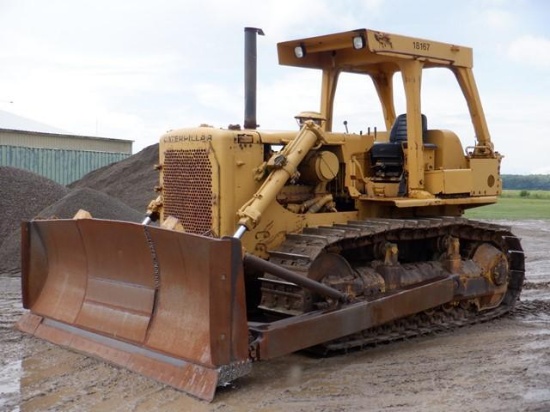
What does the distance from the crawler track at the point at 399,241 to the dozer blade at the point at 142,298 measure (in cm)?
92

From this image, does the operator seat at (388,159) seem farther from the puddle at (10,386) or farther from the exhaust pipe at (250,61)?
the puddle at (10,386)

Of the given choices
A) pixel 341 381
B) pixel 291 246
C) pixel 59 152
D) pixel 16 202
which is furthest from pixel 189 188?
pixel 59 152

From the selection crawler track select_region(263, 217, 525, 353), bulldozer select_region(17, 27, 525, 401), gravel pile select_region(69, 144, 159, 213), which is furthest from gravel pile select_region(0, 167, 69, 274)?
crawler track select_region(263, 217, 525, 353)

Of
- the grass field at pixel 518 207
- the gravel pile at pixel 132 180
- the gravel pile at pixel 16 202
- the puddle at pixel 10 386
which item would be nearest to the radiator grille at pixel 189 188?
the puddle at pixel 10 386

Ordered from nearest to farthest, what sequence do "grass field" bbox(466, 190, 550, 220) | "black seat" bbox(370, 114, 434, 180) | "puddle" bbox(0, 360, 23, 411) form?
1. "puddle" bbox(0, 360, 23, 411)
2. "black seat" bbox(370, 114, 434, 180)
3. "grass field" bbox(466, 190, 550, 220)

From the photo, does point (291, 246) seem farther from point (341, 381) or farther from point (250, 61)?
point (250, 61)

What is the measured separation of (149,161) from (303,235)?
15245 millimetres

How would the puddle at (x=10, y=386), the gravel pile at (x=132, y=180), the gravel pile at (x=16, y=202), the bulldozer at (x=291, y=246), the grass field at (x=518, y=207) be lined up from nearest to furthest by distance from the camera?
1. the puddle at (x=10, y=386)
2. the bulldozer at (x=291, y=246)
3. the gravel pile at (x=16, y=202)
4. the gravel pile at (x=132, y=180)
5. the grass field at (x=518, y=207)

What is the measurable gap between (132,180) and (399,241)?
1361 centimetres

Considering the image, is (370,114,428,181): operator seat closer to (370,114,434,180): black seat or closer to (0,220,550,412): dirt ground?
(370,114,434,180): black seat

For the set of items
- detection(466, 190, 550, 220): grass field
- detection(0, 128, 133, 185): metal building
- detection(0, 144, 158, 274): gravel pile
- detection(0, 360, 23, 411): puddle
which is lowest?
detection(0, 360, 23, 411): puddle

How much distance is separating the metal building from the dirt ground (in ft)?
55.1

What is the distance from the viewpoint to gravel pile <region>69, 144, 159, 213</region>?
723 inches

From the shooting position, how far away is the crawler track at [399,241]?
641 centimetres
